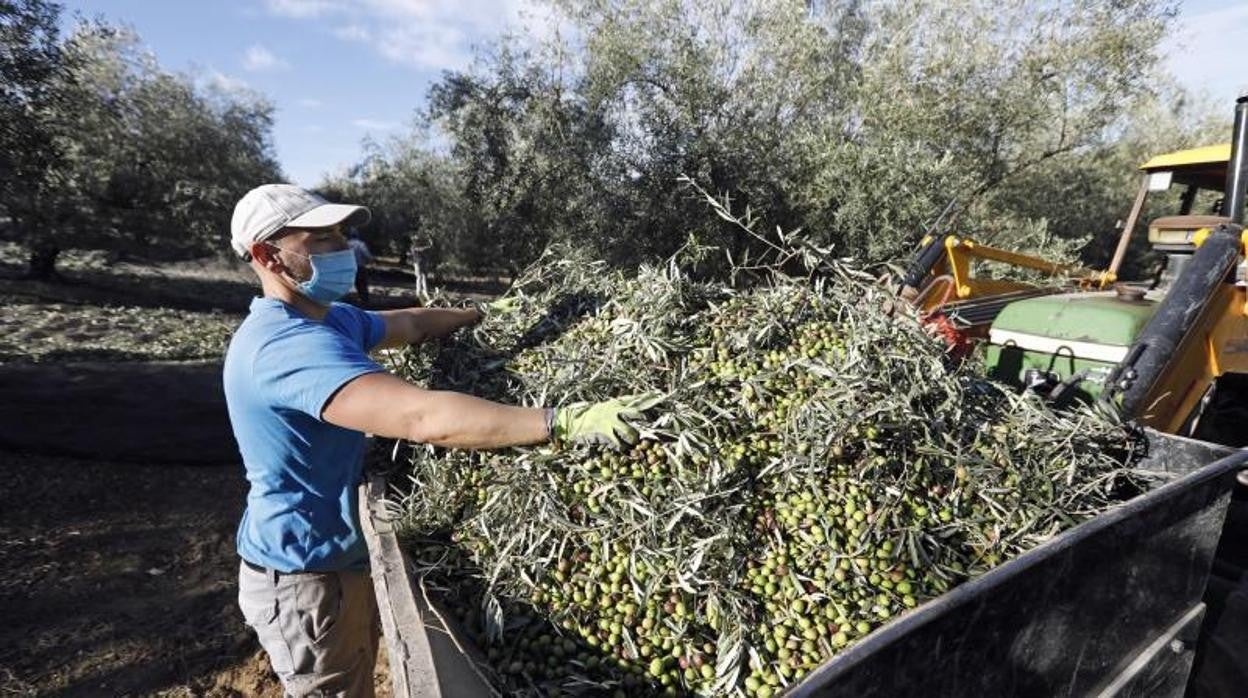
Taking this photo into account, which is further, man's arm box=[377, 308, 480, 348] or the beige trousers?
man's arm box=[377, 308, 480, 348]

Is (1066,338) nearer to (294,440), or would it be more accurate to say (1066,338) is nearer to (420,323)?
(420,323)

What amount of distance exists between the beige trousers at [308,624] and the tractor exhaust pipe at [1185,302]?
3.60 m

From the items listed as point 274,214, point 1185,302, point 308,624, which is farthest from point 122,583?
point 1185,302

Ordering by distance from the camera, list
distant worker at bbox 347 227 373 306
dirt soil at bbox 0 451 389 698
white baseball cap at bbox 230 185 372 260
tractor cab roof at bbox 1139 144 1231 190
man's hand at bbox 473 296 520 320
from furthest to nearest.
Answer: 1. tractor cab roof at bbox 1139 144 1231 190
2. dirt soil at bbox 0 451 389 698
3. man's hand at bbox 473 296 520 320
4. distant worker at bbox 347 227 373 306
5. white baseball cap at bbox 230 185 372 260

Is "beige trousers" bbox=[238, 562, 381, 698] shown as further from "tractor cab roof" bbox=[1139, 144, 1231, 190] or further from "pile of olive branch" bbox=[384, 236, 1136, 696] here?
"tractor cab roof" bbox=[1139, 144, 1231, 190]

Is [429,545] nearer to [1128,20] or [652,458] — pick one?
[652,458]

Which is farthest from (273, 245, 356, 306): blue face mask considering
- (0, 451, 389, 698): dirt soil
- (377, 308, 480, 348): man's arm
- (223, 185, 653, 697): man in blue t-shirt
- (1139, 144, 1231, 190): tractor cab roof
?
(1139, 144, 1231, 190): tractor cab roof

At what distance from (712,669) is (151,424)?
7.42m

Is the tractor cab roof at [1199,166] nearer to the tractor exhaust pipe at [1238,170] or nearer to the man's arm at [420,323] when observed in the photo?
the tractor exhaust pipe at [1238,170]

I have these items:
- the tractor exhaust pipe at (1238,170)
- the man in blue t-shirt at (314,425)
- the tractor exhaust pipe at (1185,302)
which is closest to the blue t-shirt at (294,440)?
the man in blue t-shirt at (314,425)

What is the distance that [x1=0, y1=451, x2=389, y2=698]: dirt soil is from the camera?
407cm

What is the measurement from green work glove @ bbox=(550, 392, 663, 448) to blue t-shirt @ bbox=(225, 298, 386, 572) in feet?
2.17

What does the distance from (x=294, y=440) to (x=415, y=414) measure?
641 mm

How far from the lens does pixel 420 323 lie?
3.38 m
